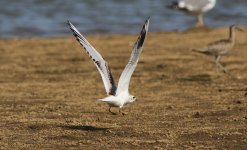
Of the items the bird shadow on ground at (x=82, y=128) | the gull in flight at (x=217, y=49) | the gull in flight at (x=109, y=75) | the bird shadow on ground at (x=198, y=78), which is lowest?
the bird shadow on ground at (x=82, y=128)

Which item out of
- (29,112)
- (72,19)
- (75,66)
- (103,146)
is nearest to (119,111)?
(29,112)

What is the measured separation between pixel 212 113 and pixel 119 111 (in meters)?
1.19

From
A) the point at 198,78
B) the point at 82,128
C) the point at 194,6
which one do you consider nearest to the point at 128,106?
the point at 82,128

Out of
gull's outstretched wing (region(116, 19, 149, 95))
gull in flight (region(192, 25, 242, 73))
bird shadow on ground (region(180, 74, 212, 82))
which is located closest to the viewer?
gull's outstretched wing (region(116, 19, 149, 95))

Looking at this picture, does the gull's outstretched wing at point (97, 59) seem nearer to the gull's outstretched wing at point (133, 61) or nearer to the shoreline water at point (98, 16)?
the gull's outstretched wing at point (133, 61)

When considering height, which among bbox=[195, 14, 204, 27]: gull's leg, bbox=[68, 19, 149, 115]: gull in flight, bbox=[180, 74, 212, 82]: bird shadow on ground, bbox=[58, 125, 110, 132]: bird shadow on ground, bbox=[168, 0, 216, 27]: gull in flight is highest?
bbox=[168, 0, 216, 27]: gull in flight

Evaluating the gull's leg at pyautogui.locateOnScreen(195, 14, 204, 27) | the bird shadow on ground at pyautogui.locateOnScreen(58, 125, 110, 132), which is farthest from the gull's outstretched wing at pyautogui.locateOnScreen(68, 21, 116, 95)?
the gull's leg at pyautogui.locateOnScreen(195, 14, 204, 27)

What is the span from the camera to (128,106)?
37.2ft

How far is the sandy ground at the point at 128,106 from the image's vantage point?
29.8 ft

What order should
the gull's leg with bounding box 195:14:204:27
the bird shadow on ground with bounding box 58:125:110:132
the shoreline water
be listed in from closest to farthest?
the bird shadow on ground with bounding box 58:125:110:132, the gull's leg with bounding box 195:14:204:27, the shoreline water

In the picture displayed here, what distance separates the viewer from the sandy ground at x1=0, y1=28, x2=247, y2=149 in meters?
9.08

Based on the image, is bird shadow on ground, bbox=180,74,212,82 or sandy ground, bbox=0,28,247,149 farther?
bird shadow on ground, bbox=180,74,212,82

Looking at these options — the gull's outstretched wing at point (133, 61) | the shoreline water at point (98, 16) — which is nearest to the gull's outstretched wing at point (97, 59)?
the gull's outstretched wing at point (133, 61)

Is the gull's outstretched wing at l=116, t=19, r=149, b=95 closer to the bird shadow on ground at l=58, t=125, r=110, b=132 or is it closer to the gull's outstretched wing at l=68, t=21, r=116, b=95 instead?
the gull's outstretched wing at l=68, t=21, r=116, b=95
